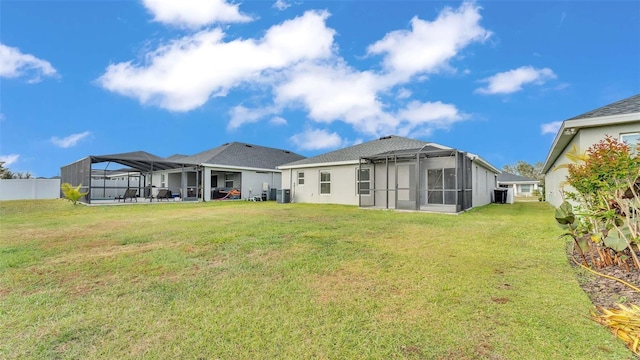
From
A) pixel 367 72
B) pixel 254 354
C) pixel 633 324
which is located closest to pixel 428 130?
pixel 367 72

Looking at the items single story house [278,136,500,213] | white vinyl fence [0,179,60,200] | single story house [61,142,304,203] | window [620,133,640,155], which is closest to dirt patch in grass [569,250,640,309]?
window [620,133,640,155]

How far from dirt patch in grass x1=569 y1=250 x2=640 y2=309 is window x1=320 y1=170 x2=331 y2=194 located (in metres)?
13.6

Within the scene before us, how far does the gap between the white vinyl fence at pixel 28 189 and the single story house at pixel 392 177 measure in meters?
21.1

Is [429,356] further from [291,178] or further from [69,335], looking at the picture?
[291,178]

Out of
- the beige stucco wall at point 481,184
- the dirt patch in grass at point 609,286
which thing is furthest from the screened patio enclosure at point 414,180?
the dirt patch in grass at point 609,286

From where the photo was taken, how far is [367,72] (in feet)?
62.1

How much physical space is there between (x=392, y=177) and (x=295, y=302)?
13484 mm

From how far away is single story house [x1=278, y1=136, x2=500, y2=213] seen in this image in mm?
13211

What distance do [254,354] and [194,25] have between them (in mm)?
14789

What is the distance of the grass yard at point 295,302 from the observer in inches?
86.0

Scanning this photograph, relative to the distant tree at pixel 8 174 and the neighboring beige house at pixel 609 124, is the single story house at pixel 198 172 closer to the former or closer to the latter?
the distant tree at pixel 8 174

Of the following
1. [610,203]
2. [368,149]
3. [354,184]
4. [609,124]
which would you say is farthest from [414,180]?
[610,203]

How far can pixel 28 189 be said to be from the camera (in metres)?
24.0

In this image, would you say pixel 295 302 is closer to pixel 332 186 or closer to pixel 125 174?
pixel 332 186
